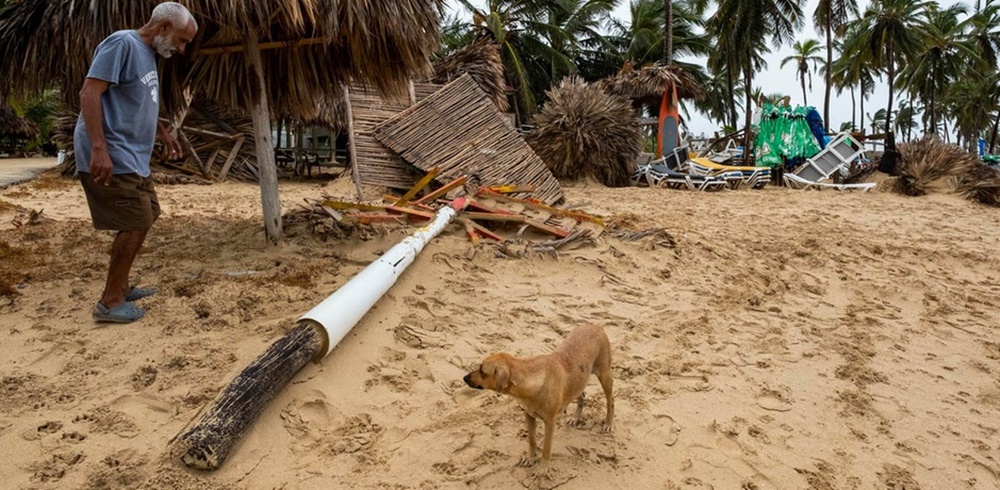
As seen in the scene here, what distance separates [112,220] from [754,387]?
364 cm

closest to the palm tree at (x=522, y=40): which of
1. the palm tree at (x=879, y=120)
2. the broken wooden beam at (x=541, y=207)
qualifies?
the broken wooden beam at (x=541, y=207)

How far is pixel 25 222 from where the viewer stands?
5746 millimetres

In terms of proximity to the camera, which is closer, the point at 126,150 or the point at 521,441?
the point at 521,441

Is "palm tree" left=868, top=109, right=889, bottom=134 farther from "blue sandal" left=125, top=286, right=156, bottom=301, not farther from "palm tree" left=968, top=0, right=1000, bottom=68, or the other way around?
"blue sandal" left=125, top=286, right=156, bottom=301

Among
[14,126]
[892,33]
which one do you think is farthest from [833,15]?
[14,126]

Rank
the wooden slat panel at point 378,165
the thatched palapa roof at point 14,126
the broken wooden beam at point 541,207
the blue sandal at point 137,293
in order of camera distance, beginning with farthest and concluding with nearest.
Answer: the thatched palapa roof at point 14,126
the wooden slat panel at point 378,165
the broken wooden beam at point 541,207
the blue sandal at point 137,293

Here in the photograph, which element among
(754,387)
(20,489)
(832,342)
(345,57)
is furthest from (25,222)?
(832,342)

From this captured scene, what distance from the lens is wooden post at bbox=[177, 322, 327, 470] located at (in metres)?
2.15

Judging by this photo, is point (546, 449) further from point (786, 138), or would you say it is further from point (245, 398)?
point (786, 138)

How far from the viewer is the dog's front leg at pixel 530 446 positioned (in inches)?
86.9

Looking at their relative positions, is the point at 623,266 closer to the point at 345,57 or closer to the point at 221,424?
the point at 345,57

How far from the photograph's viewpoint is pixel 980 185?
10.5 metres

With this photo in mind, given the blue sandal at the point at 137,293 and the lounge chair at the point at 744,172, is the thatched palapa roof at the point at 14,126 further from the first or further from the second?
the blue sandal at the point at 137,293

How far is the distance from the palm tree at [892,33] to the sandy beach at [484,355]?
24657 millimetres
